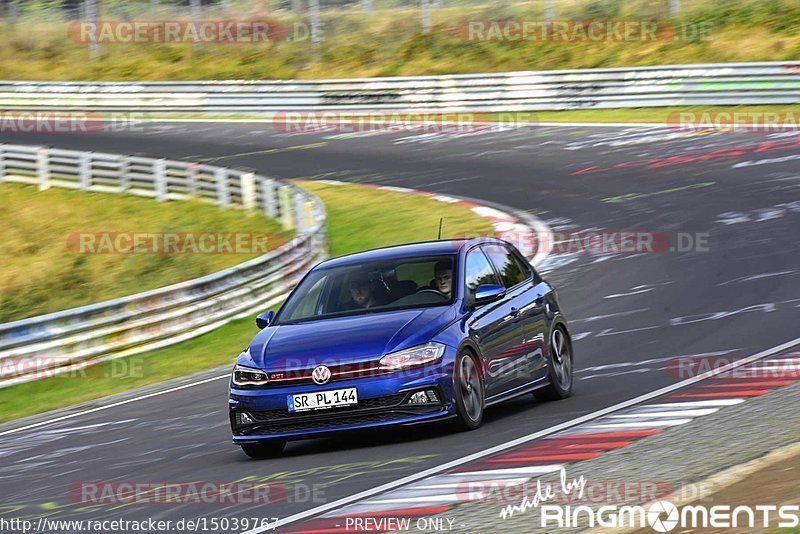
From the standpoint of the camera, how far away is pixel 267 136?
3594 centimetres

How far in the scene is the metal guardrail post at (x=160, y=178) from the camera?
28.2 metres

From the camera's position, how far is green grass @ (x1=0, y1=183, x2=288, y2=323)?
22.2m

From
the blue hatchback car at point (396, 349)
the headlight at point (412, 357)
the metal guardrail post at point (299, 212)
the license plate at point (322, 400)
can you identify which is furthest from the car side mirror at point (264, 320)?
the metal guardrail post at point (299, 212)

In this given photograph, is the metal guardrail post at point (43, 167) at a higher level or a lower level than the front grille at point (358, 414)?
lower

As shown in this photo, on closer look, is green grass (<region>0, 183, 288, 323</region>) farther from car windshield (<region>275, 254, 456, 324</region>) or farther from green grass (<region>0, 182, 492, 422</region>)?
car windshield (<region>275, 254, 456, 324</region>)

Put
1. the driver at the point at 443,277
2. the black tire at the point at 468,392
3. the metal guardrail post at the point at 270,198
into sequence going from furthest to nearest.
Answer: the metal guardrail post at the point at 270,198 → the driver at the point at 443,277 → the black tire at the point at 468,392

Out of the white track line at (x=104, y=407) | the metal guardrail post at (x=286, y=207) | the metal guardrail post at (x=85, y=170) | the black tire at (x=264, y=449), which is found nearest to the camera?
the black tire at (x=264, y=449)

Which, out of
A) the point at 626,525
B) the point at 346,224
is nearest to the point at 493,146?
the point at 346,224

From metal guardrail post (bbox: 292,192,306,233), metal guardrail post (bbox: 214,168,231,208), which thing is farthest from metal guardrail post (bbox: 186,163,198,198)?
metal guardrail post (bbox: 292,192,306,233)

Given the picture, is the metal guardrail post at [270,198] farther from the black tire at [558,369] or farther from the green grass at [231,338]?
the black tire at [558,369]

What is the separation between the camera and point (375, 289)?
33.4ft

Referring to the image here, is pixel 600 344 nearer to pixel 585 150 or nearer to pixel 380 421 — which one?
pixel 380 421

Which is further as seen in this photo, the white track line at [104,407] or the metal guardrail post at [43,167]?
the metal guardrail post at [43,167]

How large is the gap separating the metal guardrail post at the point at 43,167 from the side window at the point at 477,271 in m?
22.4
